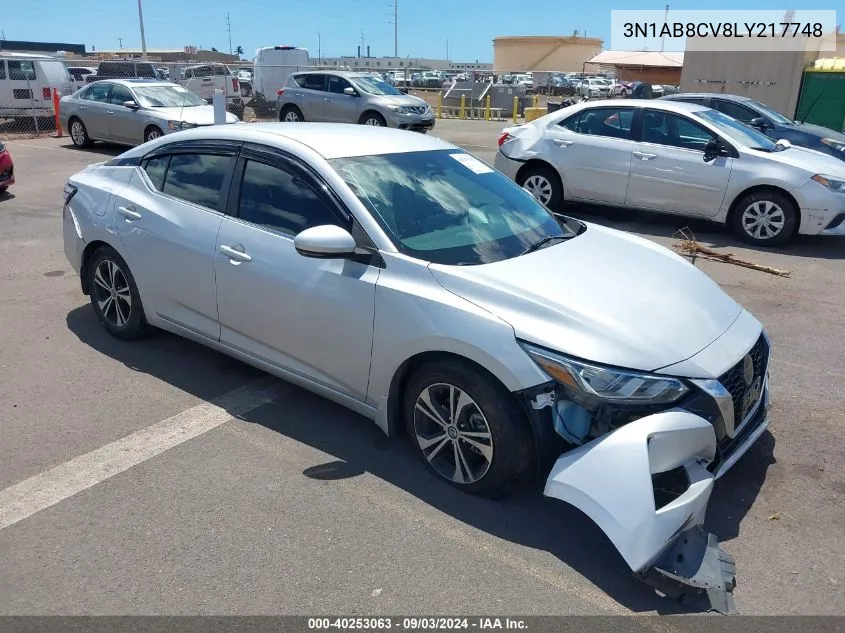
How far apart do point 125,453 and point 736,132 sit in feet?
26.7

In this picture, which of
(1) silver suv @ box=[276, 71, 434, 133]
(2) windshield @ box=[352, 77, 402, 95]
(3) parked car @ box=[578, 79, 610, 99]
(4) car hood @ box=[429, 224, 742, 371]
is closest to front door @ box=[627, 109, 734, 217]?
(4) car hood @ box=[429, 224, 742, 371]

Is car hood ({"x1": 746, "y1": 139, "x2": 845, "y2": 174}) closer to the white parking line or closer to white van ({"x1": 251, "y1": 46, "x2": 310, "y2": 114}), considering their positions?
the white parking line

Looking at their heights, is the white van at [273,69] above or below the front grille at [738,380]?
above

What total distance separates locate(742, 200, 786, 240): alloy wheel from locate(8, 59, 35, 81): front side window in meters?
18.2

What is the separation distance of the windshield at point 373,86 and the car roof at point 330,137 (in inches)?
576

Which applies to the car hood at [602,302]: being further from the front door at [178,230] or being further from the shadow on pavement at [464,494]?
the front door at [178,230]

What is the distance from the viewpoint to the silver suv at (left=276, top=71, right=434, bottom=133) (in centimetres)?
1825

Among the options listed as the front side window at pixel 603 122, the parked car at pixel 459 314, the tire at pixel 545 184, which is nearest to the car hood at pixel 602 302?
the parked car at pixel 459 314

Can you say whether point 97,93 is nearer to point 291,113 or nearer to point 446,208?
point 291,113

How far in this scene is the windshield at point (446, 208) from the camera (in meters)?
3.76

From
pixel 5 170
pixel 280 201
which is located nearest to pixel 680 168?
pixel 280 201

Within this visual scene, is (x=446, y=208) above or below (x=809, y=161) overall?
above

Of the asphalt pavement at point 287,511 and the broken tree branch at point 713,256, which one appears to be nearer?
the asphalt pavement at point 287,511

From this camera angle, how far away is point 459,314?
3.31 m
